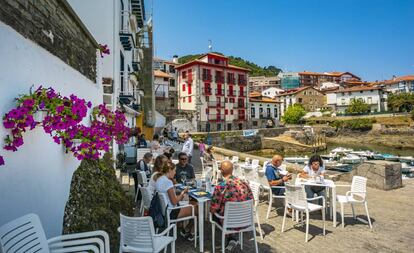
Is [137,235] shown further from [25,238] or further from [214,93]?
[214,93]

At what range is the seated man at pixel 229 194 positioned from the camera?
15.0 feet

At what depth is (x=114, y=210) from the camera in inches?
212

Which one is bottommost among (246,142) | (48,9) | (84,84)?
(246,142)

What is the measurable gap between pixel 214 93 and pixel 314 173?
143 feet

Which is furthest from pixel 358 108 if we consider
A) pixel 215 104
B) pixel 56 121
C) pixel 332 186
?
pixel 56 121

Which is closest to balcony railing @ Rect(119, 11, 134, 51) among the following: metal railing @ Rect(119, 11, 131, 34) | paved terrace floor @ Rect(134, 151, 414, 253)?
metal railing @ Rect(119, 11, 131, 34)

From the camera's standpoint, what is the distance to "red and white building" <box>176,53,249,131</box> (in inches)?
1871

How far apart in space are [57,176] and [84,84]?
9.35 ft

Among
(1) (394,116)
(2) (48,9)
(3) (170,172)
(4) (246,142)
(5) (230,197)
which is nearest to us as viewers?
(2) (48,9)

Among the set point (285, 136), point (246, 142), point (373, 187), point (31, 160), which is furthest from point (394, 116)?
point (31, 160)

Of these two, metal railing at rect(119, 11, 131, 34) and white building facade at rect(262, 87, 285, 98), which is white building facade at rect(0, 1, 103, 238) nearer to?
metal railing at rect(119, 11, 131, 34)

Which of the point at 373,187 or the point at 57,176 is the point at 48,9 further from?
the point at 373,187

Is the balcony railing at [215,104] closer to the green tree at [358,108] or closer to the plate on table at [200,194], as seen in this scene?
the green tree at [358,108]

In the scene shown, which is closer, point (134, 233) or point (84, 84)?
point (134, 233)
